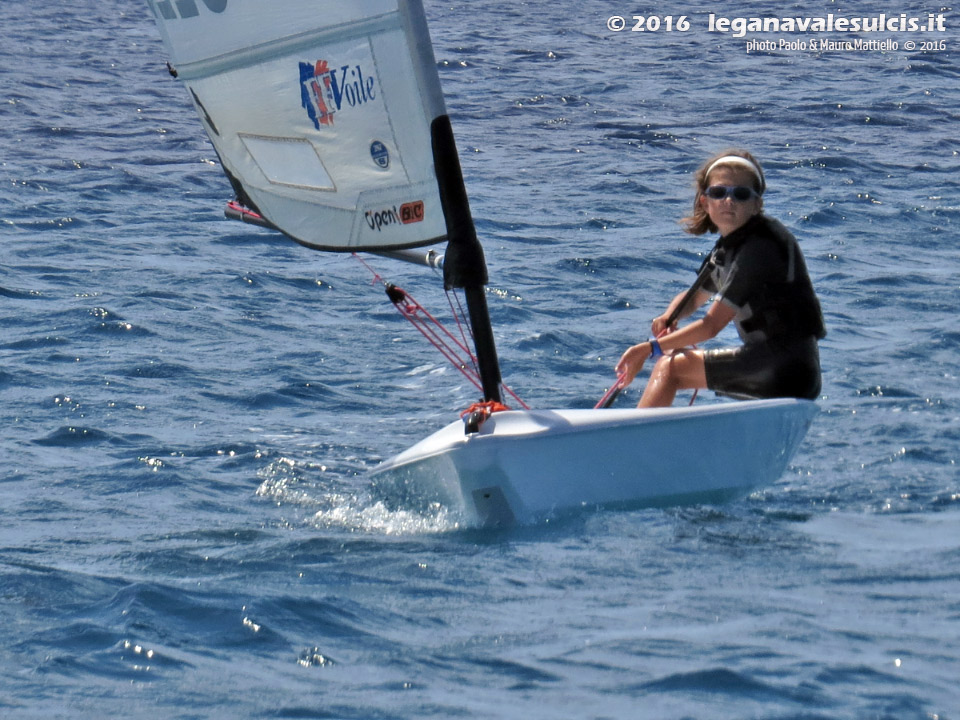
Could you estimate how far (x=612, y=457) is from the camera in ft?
16.4

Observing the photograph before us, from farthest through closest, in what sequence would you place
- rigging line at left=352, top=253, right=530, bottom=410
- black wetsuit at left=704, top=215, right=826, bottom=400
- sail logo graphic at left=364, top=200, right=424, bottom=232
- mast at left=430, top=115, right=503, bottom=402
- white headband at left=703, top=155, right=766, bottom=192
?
1. rigging line at left=352, top=253, right=530, bottom=410
2. sail logo graphic at left=364, top=200, right=424, bottom=232
3. mast at left=430, top=115, right=503, bottom=402
4. white headband at left=703, top=155, right=766, bottom=192
5. black wetsuit at left=704, top=215, right=826, bottom=400

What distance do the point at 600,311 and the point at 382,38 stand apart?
3.95m

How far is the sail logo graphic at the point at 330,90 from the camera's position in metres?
5.34

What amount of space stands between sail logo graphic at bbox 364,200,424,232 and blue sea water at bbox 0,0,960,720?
3.77 feet

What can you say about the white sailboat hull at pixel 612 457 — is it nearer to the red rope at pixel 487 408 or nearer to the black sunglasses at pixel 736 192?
the red rope at pixel 487 408

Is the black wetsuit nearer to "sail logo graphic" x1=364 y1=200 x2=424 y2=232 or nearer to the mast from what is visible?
the mast

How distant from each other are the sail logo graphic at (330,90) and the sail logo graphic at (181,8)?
48 cm

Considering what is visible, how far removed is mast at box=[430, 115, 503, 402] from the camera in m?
5.29

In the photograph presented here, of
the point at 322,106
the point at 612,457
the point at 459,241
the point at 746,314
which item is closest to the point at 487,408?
the point at 612,457

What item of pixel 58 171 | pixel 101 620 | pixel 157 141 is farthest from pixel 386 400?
pixel 157 141

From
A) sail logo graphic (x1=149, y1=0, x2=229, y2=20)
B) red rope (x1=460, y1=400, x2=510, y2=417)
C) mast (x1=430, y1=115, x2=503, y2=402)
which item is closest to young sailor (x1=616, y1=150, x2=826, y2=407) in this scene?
red rope (x1=460, y1=400, x2=510, y2=417)

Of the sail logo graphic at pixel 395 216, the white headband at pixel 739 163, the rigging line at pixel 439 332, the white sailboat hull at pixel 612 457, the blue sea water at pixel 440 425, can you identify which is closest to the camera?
the blue sea water at pixel 440 425

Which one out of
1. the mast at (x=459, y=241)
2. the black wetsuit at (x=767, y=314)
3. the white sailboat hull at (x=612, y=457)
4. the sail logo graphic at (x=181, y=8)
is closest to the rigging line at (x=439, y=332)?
the mast at (x=459, y=241)

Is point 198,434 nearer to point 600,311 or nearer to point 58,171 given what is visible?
point 600,311
